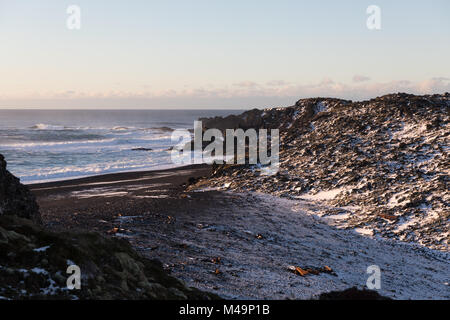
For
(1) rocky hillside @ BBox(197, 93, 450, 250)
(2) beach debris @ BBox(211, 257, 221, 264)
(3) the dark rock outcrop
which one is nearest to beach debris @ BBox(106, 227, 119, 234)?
(2) beach debris @ BBox(211, 257, 221, 264)

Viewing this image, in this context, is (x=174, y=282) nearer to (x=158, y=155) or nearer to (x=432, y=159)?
(x=432, y=159)

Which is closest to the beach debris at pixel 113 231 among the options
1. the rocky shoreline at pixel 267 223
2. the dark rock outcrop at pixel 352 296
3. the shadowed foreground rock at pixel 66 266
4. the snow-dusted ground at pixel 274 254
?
the rocky shoreline at pixel 267 223

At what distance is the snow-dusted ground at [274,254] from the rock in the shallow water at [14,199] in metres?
4.31

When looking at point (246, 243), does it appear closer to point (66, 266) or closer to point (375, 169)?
point (66, 266)

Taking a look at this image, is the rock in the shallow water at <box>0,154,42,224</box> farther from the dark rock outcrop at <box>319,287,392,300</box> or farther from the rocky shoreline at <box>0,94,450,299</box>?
the dark rock outcrop at <box>319,287,392,300</box>

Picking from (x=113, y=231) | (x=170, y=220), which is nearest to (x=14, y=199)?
(x=113, y=231)

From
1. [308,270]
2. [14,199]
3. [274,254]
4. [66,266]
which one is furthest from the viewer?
[274,254]

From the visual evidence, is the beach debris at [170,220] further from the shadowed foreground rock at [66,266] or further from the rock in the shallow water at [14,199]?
the shadowed foreground rock at [66,266]

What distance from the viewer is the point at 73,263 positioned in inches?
336

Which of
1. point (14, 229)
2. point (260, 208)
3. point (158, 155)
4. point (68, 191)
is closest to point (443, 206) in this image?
point (260, 208)

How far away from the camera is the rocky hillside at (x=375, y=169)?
2264 cm

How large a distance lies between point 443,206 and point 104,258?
20934 millimetres

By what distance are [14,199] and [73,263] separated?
534cm

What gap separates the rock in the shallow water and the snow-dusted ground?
4310mm
